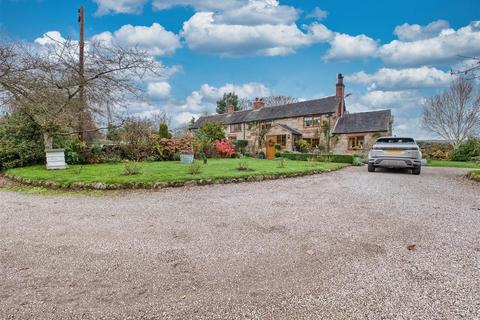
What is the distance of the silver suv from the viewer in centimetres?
1015

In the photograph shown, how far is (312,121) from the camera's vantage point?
90.1 feet

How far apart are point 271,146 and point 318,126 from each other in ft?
18.3

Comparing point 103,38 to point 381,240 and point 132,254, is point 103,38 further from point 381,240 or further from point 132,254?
point 381,240

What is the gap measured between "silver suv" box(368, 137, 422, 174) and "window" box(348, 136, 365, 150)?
14.2 m

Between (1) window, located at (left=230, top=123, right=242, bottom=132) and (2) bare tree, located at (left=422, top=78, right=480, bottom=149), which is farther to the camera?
(1) window, located at (left=230, top=123, right=242, bottom=132)

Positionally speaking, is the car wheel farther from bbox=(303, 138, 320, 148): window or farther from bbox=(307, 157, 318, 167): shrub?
bbox=(303, 138, 320, 148): window

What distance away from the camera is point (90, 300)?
2.22 m

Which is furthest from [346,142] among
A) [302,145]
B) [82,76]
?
[82,76]

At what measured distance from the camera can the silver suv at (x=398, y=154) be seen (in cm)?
1015

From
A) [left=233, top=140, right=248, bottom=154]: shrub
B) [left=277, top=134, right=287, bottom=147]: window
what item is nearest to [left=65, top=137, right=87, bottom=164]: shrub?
[left=233, top=140, right=248, bottom=154]: shrub

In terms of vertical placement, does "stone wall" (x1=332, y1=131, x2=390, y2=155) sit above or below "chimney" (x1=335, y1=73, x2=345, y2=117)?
below

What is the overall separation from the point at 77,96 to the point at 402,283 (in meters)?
16.5

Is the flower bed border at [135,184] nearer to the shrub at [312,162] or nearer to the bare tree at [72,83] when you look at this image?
the bare tree at [72,83]

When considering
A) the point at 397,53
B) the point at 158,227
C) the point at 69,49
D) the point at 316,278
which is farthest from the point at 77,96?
the point at 397,53
